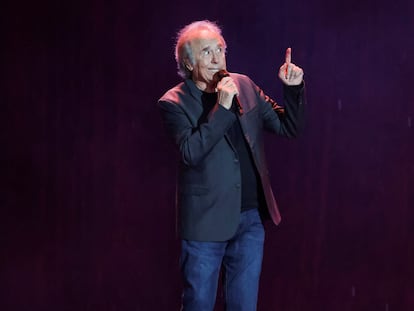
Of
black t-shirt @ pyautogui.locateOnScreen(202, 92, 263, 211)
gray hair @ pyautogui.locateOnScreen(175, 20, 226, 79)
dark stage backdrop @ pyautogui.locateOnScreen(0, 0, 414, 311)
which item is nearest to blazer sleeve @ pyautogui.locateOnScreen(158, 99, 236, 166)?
black t-shirt @ pyautogui.locateOnScreen(202, 92, 263, 211)

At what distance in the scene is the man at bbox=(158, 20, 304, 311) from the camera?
7.24ft

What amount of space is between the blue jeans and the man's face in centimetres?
49

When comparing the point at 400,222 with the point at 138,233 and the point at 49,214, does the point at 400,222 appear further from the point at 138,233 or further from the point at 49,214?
the point at 49,214

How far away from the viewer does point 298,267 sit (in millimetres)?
3092

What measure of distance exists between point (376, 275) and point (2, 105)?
75.9 inches

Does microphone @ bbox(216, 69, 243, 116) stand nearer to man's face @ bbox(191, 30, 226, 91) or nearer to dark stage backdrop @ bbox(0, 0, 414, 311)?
man's face @ bbox(191, 30, 226, 91)

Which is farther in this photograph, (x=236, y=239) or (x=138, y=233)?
(x=138, y=233)

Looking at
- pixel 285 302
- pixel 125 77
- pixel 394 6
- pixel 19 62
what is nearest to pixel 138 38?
pixel 125 77

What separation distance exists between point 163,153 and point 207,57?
0.90 meters

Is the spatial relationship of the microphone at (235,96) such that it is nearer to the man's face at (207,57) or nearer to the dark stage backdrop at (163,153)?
the man's face at (207,57)

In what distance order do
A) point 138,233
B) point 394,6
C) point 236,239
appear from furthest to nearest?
point 138,233, point 394,6, point 236,239

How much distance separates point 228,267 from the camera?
2350 millimetres

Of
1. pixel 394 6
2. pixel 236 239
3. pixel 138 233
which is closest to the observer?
pixel 236 239

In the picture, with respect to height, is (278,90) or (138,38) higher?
(138,38)
